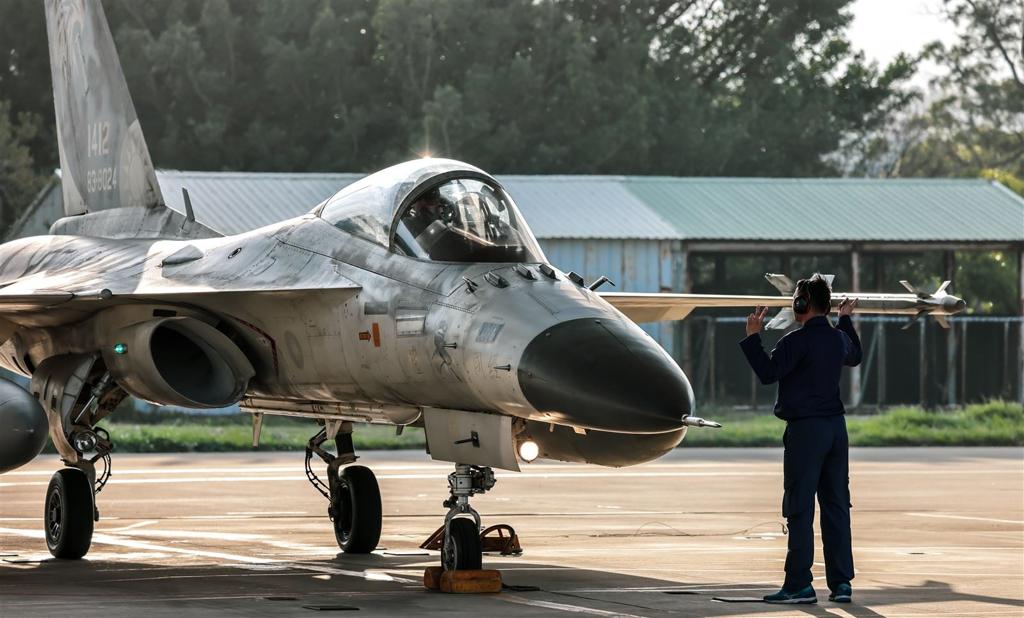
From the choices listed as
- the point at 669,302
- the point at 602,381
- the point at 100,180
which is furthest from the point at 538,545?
the point at 100,180

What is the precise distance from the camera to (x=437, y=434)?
10.3 meters

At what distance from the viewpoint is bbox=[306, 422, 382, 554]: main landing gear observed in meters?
13.0

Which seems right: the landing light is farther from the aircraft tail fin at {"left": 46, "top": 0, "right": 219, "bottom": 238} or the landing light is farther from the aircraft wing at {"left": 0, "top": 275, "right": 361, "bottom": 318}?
the aircraft tail fin at {"left": 46, "top": 0, "right": 219, "bottom": 238}

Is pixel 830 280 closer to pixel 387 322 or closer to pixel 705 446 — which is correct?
pixel 387 322

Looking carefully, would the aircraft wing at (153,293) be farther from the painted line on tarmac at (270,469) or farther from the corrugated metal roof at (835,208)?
the corrugated metal roof at (835,208)

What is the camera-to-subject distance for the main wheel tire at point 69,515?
41.2 feet

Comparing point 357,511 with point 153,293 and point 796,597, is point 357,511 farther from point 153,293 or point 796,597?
point 796,597

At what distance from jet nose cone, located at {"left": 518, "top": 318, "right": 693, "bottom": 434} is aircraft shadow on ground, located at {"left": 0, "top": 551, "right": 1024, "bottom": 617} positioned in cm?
108

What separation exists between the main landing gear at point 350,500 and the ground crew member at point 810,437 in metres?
4.08

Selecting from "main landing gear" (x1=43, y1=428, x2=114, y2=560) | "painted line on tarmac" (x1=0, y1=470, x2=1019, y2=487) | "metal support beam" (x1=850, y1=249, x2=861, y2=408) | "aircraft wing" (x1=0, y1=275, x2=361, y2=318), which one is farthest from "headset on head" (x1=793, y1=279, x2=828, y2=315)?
"metal support beam" (x1=850, y1=249, x2=861, y2=408)

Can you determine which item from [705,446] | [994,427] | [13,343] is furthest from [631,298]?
[994,427]

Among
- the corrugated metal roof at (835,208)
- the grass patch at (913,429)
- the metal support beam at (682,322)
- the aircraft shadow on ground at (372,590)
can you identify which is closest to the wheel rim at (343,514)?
the aircraft shadow on ground at (372,590)

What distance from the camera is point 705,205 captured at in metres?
36.6

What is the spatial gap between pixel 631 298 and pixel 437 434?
13.2 ft
